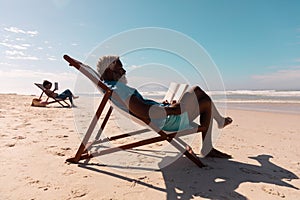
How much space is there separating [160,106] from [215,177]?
1031mm

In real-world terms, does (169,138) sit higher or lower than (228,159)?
higher

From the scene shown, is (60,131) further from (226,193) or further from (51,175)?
(226,193)

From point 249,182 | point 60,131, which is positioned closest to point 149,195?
point 249,182

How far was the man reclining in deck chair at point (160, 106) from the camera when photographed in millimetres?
2506

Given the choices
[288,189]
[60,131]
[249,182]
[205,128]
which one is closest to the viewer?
[288,189]

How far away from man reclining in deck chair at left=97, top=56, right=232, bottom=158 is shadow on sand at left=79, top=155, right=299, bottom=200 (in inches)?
17.3

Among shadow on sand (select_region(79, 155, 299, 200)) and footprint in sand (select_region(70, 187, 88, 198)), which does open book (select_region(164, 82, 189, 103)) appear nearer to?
shadow on sand (select_region(79, 155, 299, 200))

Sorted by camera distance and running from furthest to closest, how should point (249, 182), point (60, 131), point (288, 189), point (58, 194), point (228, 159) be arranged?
1. point (60, 131)
2. point (228, 159)
3. point (249, 182)
4. point (288, 189)
5. point (58, 194)

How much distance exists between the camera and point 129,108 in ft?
8.24

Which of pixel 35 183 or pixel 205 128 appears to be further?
pixel 205 128

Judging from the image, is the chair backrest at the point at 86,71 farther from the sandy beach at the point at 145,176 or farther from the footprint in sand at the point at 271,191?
the footprint in sand at the point at 271,191

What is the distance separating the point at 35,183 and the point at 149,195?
1.18 metres

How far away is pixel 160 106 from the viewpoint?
2.66 m

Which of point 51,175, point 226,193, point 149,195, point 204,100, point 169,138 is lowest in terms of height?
point 51,175
